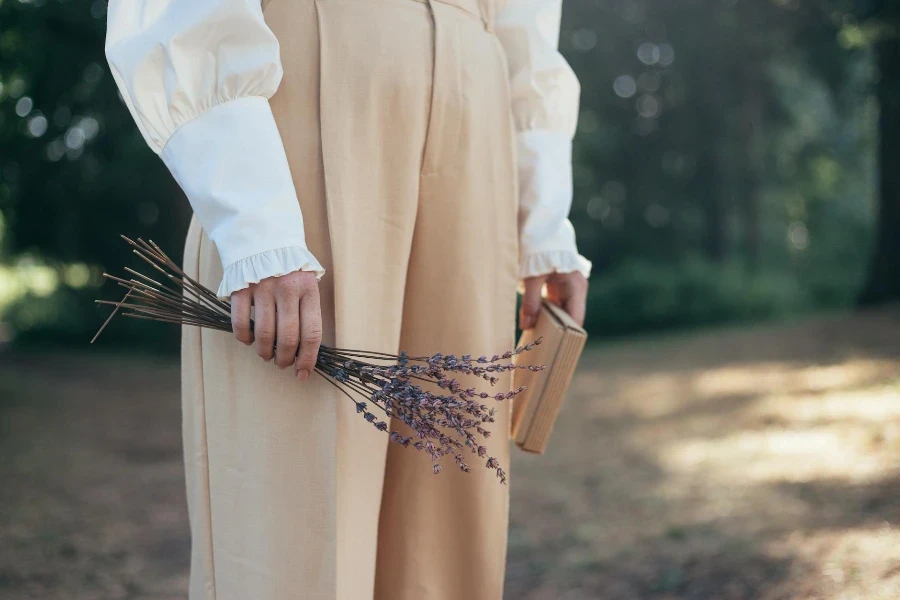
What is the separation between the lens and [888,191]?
340 inches

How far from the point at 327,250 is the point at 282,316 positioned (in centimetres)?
16

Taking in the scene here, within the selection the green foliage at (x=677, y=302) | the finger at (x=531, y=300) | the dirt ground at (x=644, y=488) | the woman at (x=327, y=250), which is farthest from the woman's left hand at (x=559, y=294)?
the green foliage at (x=677, y=302)

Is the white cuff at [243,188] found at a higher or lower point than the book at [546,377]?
higher

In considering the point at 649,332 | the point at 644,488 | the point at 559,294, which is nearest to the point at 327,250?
the point at 559,294

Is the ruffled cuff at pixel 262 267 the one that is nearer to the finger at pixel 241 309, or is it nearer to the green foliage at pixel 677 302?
the finger at pixel 241 309

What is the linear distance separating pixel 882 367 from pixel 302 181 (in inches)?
219

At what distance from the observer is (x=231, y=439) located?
120 centimetres

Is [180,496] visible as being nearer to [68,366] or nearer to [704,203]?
[68,366]

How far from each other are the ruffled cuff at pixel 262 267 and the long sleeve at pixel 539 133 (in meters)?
0.61

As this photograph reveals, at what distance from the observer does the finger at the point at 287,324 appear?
1101 millimetres

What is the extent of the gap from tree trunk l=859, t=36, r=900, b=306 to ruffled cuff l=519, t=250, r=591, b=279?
8137 mm

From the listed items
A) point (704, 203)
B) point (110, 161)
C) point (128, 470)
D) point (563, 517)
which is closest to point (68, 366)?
point (110, 161)

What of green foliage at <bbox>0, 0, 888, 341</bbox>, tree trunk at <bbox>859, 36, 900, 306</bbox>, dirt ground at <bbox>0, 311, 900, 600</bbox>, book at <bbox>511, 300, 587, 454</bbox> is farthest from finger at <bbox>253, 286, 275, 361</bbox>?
tree trunk at <bbox>859, 36, 900, 306</bbox>

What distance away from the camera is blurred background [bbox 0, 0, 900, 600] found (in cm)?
298
